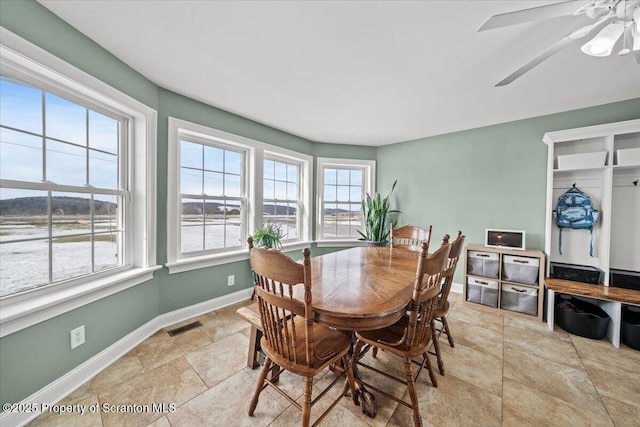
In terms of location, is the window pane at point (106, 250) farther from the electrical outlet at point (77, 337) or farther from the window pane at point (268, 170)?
the window pane at point (268, 170)

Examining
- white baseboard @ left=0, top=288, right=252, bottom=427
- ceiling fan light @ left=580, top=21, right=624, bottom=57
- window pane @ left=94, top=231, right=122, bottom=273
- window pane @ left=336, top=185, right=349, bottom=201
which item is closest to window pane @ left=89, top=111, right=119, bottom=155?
window pane @ left=94, top=231, right=122, bottom=273

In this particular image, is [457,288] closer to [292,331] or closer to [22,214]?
[292,331]

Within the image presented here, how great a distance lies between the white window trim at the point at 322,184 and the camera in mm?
4094

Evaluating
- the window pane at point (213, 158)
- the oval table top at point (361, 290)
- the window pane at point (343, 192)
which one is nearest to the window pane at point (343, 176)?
the window pane at point (343, 192)

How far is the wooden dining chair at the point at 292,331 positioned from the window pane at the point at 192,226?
1.79 m

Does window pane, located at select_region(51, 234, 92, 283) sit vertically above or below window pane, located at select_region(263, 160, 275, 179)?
below

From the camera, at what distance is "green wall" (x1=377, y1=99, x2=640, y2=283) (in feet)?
9.35

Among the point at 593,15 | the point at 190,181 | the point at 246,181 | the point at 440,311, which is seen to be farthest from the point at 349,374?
the point at 246,181

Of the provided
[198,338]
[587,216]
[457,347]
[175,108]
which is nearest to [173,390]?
[198,338]

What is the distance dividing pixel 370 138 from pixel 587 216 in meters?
2.76

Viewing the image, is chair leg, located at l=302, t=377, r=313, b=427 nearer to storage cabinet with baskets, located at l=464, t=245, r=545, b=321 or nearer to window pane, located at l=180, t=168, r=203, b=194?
window pane, located at l=180, t=168, r=203, b=194

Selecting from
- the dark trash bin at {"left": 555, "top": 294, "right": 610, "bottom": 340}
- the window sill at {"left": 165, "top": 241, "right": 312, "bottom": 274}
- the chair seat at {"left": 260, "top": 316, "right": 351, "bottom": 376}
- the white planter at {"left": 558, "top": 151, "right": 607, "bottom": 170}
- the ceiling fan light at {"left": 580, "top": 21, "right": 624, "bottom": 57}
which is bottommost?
the dark trash bin at {"left": 555, "top": 294, "right": 610, "bottom": 340}

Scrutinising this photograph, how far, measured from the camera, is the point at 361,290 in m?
1.38

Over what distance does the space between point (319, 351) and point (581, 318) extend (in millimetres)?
2779
